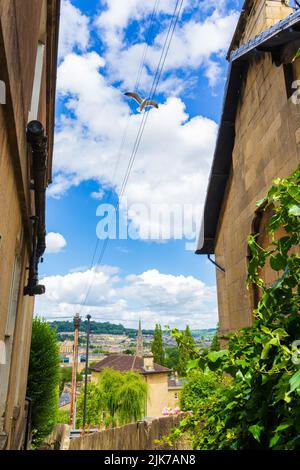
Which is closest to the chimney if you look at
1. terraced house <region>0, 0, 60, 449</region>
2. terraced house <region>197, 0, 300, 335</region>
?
terraced house <region>197, 0, 300, 335</region>

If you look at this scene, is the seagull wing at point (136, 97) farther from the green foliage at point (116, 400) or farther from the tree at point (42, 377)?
the green foliage at point (116, 400)

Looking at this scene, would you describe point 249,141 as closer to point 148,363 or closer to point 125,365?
point 148,363

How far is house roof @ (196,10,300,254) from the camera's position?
496cm

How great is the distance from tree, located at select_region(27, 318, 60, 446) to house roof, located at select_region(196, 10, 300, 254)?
11132 mm

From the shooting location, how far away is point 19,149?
3.63 m

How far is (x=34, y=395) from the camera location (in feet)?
52.6

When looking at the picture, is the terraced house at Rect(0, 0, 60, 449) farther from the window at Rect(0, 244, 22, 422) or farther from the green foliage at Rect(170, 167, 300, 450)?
the green foliage at Rect(170, 167, 300, 450)

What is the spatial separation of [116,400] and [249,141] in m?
25.1

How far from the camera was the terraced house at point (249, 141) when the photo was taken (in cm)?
496

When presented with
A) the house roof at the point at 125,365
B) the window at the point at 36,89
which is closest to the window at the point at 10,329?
the window at the point at 36,89

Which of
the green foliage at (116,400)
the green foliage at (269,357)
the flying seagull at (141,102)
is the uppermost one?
the flying seagull at (141,102)

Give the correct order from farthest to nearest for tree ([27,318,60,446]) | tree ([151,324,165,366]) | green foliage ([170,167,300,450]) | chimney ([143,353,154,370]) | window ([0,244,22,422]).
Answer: tree ([151,324,165,366]), chimney ([143,353,154,370]), tree ([27,318,60,446]), window ([0,244,22,422]), green foliage ([170,167,300,450])

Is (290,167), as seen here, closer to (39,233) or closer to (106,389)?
(39,233)

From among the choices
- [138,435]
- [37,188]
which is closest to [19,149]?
[37,188]
